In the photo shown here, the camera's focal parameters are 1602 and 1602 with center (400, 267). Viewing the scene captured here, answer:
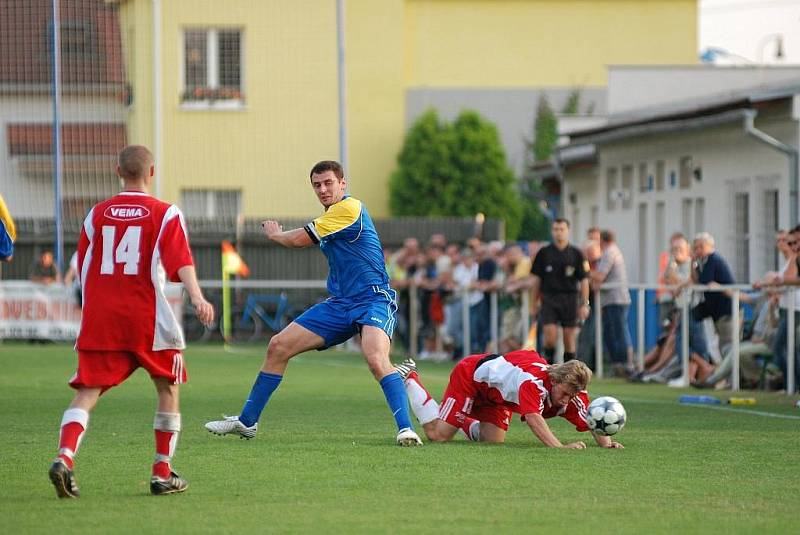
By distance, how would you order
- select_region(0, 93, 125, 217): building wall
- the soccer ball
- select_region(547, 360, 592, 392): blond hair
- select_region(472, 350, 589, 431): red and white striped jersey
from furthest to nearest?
select_region(0, 93, 125, 217): building wall → the soccer ball → select_region(472, 350, 589, 431): red and white striped jersey → select_region(547, 360, 592, 392): blond hair

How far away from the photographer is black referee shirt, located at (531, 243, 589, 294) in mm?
19891

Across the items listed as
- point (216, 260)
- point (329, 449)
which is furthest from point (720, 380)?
point (216, 260)

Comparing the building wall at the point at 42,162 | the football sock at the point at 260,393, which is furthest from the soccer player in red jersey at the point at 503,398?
the building wall at the point at 42,162

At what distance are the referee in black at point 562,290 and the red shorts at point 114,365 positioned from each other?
38.8 feet

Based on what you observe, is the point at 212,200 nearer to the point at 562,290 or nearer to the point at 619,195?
the point at 619,195

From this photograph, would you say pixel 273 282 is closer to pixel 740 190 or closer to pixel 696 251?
pixel 740 190

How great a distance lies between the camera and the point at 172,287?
3070cm

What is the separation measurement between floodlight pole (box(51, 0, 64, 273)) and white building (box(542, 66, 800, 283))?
10.1 meters

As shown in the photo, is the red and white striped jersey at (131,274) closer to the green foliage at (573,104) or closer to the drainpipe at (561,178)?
the drainpipe at (561,178)

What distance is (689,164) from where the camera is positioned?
26781 millimetres

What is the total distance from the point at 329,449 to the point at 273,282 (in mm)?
21894

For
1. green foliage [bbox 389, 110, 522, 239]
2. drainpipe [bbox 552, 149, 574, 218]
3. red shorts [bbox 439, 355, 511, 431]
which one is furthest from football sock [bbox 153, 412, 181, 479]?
green foliage [bbox 389, 110, 522, 239]

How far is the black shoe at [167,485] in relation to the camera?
27.5 ft

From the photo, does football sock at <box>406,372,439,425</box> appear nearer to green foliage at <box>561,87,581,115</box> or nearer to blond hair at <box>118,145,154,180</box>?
blond hair at <box>118,145,154,180</box>
